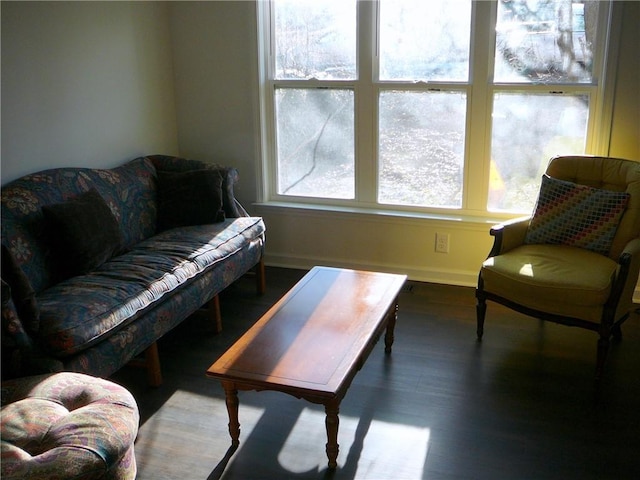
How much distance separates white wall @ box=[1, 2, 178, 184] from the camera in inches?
124

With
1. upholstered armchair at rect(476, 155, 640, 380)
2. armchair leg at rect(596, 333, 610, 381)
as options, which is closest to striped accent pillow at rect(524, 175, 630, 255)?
upholstered armchair at rect(476, 155, 640, 380)

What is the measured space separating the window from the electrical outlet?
194 mm

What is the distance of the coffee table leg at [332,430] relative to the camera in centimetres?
225

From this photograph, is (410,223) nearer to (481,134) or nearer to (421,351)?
(481,134)

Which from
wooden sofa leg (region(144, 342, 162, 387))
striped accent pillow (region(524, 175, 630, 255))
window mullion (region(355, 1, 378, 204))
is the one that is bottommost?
wooden sofa leg (region(144, 342, 162, 387))

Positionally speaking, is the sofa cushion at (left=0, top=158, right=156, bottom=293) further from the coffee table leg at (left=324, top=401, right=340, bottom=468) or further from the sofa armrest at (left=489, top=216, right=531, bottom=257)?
the sofa armrest at (left=489, top=216, right=531, bottom=257)

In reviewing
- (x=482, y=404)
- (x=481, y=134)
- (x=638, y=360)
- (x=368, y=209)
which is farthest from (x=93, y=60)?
(x=638, y=360)

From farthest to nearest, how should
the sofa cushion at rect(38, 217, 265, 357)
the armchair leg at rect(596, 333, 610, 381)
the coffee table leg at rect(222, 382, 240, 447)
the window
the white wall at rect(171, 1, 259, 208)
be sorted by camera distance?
the white wall at rect(171, 1, 259, 208) → the window → the armchair leg at rect(596, 333, 610, 381) → the sofa cushion at rect(38, 217, 265, 357) → the coffee table leg at rect(222, 382, 240, 447)

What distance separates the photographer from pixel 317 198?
14.5ft

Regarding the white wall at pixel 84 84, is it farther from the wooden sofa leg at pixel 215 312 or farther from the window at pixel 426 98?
the wooden sofa leg at pixel 215 312

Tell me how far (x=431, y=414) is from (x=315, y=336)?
61cm

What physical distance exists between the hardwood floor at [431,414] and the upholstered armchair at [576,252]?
0.65 ft

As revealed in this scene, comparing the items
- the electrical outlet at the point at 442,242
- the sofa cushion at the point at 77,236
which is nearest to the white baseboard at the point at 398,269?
the electrical outlet at the point at 442,242

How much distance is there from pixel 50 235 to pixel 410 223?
7.09 feet
